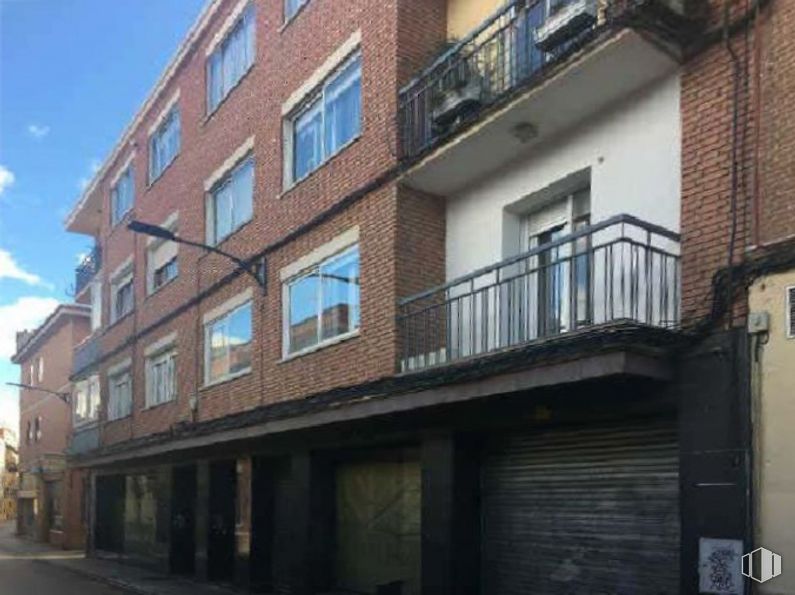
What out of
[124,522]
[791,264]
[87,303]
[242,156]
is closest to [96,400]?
[124,522]

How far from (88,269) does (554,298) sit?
82.2 ft

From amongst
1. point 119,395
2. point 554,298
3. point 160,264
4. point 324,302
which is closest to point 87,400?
point 119,395

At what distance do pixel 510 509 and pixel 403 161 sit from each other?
14.5ft

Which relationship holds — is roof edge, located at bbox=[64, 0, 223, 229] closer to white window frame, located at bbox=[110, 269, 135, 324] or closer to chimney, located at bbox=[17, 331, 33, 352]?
white window frame, located at bbox=[110, 269, 135, 324]

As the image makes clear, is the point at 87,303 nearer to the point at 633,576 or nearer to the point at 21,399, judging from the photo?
the point at 21,399

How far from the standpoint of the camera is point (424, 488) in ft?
36.8

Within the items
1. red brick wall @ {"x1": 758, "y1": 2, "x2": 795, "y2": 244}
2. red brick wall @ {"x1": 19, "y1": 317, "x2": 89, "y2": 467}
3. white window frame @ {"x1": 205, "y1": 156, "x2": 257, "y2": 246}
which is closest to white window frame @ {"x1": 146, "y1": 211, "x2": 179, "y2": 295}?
A: white window frame @ {"x1": 205, "y1": 156, "x2": 257, "y2": 246}

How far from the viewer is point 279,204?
50.8 feet

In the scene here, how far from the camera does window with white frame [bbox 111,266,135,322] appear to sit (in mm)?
25344

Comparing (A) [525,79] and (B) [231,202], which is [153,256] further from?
(A) [525,79]

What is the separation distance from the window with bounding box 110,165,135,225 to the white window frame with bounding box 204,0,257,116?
6691 mm

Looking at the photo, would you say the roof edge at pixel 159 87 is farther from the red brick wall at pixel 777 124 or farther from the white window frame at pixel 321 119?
the red brick wall at pixel 777 124

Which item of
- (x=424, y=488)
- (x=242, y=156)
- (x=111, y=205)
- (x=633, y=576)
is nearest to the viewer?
(x=633, y=576)

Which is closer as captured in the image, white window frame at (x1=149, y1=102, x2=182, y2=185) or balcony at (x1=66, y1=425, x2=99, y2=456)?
white window frame at (x1=149, y1=102, x2=182, y2=185)
